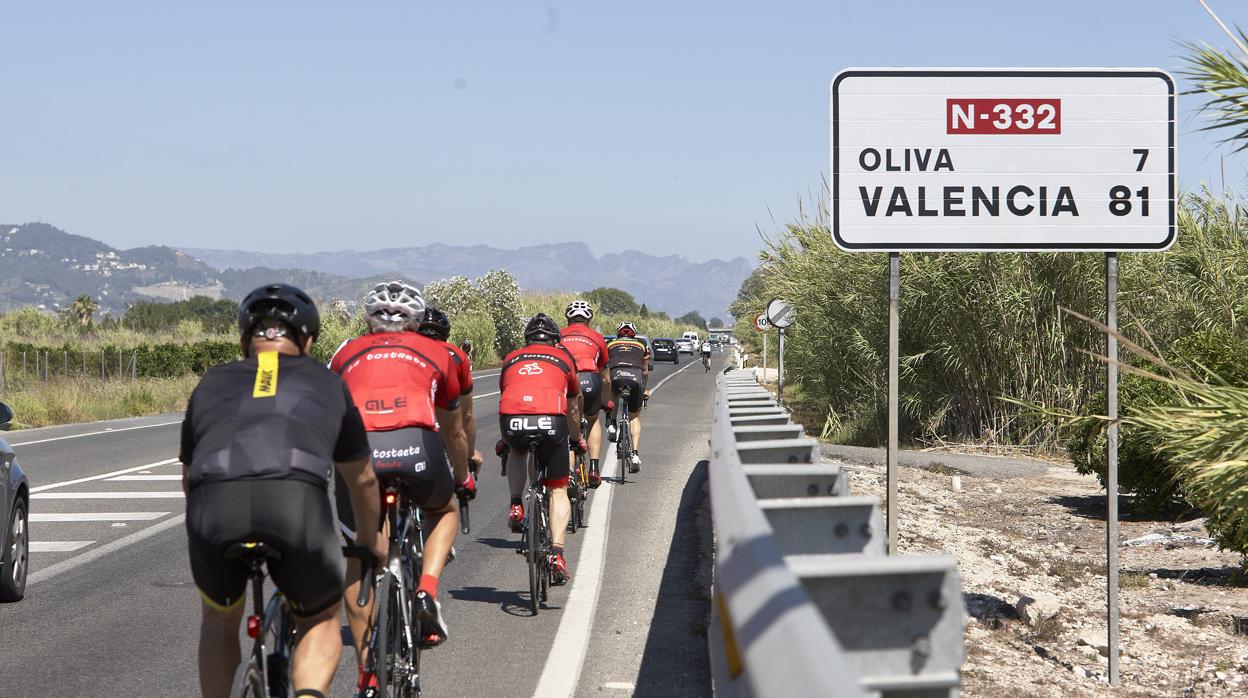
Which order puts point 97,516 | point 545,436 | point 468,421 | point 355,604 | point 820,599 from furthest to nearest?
point 97,516 → point 545,436 → point 468,421 → point 355,604 → point 820,599

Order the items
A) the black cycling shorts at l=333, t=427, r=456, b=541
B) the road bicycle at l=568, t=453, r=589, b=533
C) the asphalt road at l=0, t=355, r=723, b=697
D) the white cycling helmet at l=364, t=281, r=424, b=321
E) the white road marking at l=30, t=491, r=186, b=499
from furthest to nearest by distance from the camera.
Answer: the white road marking at l=30, t=491, r=186, b=499
the road bicycle at l=568, t=453, r=589, b=533
the asphalt road at l=0, t=355, r=723, b=697
the white cycling helmet at l=364, t=281, r=424, b=321
the black cycling shorts at l=333, t=427, r=456, b=541

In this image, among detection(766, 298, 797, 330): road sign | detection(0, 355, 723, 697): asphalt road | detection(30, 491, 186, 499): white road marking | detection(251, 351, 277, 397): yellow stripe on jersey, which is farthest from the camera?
detection(766, 298, 797, 330): road sign

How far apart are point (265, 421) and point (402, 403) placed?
174 cm

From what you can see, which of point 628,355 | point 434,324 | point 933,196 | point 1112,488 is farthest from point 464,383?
point 628,355

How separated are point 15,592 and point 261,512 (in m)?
5.57

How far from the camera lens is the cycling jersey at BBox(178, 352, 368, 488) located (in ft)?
12.3

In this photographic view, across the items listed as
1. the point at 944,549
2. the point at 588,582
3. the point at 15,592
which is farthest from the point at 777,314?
the point at 15,592

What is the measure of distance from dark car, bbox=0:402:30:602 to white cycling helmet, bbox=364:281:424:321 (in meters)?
3.40

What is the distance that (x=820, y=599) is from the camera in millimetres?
2723

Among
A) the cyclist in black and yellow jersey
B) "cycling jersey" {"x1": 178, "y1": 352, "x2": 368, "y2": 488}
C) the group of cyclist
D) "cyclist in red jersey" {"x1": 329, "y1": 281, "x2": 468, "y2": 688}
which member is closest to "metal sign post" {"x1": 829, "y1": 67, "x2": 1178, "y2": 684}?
"cyclist in red jersey" {"x1": 329, "y1": 281, "x2": 468, "y2": 688}

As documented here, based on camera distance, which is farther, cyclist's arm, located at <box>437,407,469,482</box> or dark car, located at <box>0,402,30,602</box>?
dark car, located at <box>0,402,30,602</box>

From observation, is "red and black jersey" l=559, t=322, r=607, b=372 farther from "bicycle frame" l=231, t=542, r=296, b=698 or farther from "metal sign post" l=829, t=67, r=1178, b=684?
"bicycle frame" l=231, t=542, r=296, b=698

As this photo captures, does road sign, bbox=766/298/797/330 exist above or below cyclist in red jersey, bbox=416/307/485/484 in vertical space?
above

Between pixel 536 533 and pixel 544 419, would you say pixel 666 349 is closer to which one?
pixel 544 419
